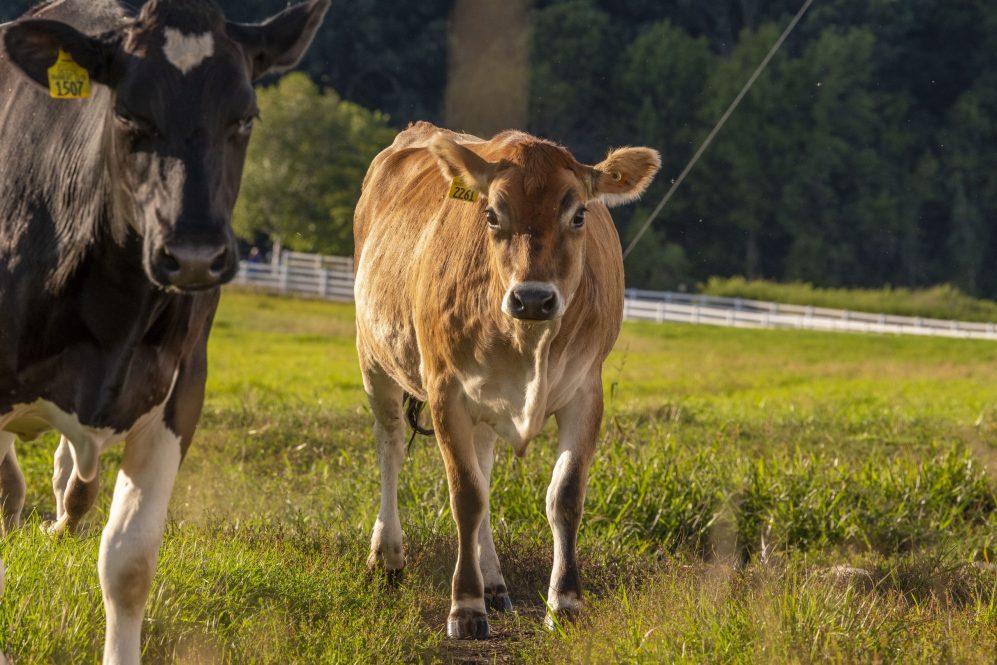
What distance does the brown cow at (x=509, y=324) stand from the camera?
6.07 meters

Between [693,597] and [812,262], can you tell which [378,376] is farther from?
[812,262]

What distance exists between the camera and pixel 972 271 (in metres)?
60.8

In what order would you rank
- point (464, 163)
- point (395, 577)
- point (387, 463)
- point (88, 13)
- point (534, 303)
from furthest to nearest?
1. point (387, 463)
2. point (395, 577)
3. point (464, 163)
4. point (534, 303)
5. point (88, 13)

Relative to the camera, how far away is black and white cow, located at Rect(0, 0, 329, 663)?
4160mm

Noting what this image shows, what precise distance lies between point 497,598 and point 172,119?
3194mm

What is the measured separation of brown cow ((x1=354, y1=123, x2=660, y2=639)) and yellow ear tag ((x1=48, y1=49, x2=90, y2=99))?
193 centimetres

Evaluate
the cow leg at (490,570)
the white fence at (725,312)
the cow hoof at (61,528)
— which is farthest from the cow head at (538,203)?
the white fence at (725,312)

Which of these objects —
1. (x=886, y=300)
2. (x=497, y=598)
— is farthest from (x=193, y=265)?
(x=886, y=300)

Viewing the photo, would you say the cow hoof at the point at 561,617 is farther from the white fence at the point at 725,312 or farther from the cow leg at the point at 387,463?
the white fence at the point at 725,312

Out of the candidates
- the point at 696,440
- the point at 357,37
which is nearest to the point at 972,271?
the point at 357,37

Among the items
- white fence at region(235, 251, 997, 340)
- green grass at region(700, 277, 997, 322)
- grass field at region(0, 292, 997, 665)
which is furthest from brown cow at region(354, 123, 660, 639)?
green grass at region(700, 277, 997, 322)

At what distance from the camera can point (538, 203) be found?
6102 millimetres

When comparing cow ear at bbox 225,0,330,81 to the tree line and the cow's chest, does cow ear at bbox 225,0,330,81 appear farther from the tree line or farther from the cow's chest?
the tree line

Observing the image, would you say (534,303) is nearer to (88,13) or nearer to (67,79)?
(88,13)
